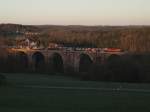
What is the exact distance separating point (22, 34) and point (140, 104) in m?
108

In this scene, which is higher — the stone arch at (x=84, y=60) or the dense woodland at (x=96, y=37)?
the dense woodland at (x=96, y=37)

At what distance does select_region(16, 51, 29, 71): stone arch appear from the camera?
211 feet

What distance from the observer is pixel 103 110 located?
14.6m

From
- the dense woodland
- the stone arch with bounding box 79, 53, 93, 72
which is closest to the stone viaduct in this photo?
the stone arch with bounding box 79, 53, 93, 72

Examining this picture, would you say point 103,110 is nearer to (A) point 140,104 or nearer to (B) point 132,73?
(A) point 140,104

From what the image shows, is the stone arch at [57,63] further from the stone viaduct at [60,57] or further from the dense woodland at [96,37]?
the dense woodland at [96,37]

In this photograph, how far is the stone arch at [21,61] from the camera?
64225 millimetres

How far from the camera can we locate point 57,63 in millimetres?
74562

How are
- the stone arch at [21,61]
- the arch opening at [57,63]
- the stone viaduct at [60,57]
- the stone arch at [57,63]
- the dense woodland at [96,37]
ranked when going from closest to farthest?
the stone arch at [21,61] → the arch opening at [57,63] → the stone arch at [57,63] → the stone viaduct at [60,57] → the dense woodland at [96,37]

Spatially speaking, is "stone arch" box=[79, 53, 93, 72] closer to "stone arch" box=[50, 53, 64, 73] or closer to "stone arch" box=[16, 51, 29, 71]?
"stone arch" box=[50, 53, 64, 73]

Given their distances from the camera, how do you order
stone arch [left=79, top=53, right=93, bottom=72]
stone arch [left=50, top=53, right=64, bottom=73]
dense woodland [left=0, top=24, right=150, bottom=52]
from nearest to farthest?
1. stone arch [left=50, top=53, right=64, bottom=73]
2. stone arch [left=79, top=53, right=93, bottom=72]
3. dense woodland [left=0, top=24, right=150, bottom=52]

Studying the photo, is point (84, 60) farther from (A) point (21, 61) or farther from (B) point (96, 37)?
(B) point (96, 37)

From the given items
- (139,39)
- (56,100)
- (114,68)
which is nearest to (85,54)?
(139,39)

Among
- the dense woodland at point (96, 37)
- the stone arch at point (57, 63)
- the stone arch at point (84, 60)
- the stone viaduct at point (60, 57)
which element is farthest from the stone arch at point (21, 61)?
the dense woodland at point (96, 37)
